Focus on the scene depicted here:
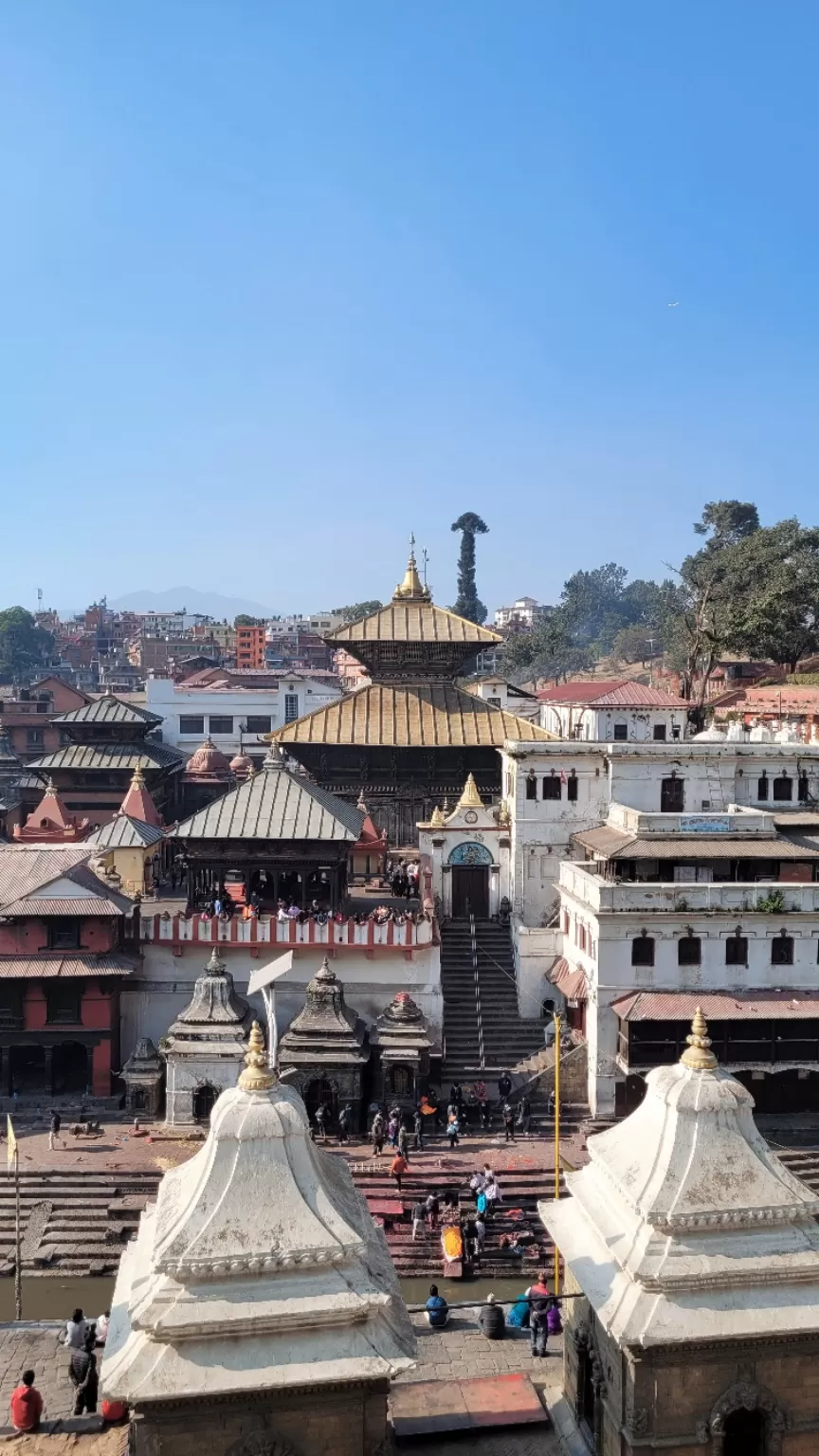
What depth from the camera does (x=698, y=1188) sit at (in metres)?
10.2

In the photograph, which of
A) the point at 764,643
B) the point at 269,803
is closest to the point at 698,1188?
the point at 269,803

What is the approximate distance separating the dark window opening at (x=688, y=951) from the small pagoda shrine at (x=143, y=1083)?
11.7m

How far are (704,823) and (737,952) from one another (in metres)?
3.88

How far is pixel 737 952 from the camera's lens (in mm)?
27156

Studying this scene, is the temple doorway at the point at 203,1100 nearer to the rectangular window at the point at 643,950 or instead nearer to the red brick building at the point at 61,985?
the red brick building at the point at 61,985

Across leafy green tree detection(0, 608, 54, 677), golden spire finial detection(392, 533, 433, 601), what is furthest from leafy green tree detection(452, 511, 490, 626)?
golden spire finial detection(392, 533, 433, 601)

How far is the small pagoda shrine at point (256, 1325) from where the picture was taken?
369 inches

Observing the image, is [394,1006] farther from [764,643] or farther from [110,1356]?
[764,643]

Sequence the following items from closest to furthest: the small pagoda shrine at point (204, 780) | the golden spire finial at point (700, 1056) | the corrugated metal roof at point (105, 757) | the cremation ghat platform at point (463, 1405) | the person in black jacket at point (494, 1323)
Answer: the golden spire finial at point (700, 1056), the cremation ghat platform at point (463, 1405), the person in black jacket at point (494, 1323), the corrugated metal roof at point (105, 757), the small pagoda shrine at point (204, 780)

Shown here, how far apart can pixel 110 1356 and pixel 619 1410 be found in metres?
4.15

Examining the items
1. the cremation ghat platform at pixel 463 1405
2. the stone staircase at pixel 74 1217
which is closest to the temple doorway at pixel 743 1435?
the cremation ghat platform at pixel 463 1405

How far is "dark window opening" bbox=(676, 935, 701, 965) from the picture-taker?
2698 centimetres

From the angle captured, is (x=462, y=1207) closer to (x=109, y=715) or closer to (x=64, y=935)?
(x=64, y=935)

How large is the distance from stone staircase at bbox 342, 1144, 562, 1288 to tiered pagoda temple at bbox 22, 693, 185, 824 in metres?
23.7
